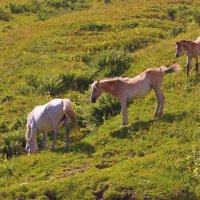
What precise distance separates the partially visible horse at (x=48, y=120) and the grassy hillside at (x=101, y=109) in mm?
591

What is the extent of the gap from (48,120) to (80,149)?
168 cm

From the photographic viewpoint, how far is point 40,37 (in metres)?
32.9

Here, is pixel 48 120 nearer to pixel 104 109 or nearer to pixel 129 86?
pixel 129 86

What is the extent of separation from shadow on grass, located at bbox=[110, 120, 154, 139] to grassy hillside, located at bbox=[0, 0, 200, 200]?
0.05 m

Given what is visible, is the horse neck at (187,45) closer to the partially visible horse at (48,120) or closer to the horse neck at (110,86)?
the horse neck at (110,86)

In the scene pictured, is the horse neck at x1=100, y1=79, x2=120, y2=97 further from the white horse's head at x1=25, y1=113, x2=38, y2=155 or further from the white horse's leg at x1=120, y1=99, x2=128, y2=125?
the white horse's head at x1=25, y1=113, x2=38, y2=155

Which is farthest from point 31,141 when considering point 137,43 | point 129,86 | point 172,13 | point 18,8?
point 18,8

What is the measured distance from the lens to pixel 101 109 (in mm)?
20812

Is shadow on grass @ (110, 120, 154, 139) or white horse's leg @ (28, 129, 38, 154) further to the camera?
white horse's leg @ (28, 129, 38, 154)

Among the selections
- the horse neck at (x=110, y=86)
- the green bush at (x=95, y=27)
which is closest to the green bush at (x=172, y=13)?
the green bush at (x=95, y=27)

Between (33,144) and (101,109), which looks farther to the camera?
(101,109)

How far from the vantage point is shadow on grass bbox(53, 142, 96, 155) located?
16984mm

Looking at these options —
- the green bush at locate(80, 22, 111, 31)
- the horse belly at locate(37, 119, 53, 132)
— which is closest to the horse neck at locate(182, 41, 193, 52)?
the horse belly at locate(37, 119, 53, 132)

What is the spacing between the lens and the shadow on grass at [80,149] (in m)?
17.0
